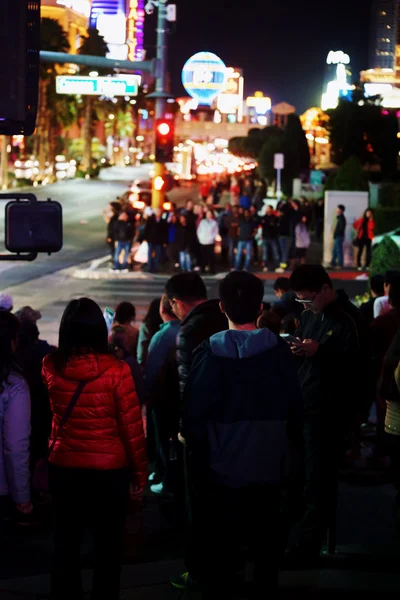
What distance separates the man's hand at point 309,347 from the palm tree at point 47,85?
214ft

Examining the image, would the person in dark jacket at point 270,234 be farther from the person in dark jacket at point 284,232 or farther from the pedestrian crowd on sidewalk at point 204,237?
the person in dark jacket at point 284,232

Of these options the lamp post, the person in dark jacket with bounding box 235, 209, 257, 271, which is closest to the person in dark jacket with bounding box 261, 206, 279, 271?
the person in dark jacket with bounding box 235, 209, 257, 271

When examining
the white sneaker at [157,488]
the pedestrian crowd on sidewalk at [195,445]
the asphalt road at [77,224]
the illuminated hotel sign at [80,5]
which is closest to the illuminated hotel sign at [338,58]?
the illuminated hotel sign at [80,5]

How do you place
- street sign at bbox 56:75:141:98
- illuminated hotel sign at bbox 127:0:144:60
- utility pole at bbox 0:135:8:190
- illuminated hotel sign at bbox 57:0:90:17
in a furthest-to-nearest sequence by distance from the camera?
illuminated hotel sign at bbox 57:0:90:17 < illuminated hotel sign at bbox 127:0:144:60 < utility pole at bbox 0:135:8:190 < street sign at bbox 56:75:141:98

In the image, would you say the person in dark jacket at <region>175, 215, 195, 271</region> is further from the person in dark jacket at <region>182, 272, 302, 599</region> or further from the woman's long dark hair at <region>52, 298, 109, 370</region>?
the person in dark jacket at <region>182, 272, 302, 599</region>

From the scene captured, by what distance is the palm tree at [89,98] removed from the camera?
7644 cm

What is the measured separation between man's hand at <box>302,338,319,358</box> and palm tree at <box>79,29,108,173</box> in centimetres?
6994

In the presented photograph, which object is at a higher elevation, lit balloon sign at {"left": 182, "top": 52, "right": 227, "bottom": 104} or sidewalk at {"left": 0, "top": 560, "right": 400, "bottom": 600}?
lit balloon sign at {"left": 182, "top": 52, "right": 227, "bottom": 104}

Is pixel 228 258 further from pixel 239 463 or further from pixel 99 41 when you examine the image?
pixel 99 41

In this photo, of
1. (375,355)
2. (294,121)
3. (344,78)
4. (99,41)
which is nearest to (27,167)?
(99,41)

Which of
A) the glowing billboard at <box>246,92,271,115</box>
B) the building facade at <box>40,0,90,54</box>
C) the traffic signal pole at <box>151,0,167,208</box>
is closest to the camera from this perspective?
the traffic signal pole at <box>151,0,167,208</box>

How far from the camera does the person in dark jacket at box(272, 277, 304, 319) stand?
30.3 feet

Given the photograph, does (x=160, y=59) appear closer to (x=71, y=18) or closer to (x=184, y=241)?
(x=184, y=241)

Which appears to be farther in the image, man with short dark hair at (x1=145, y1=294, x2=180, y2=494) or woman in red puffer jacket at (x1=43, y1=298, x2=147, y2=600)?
man with short dark hair at (x1=145, y1=294, x2=180, y2=494)
